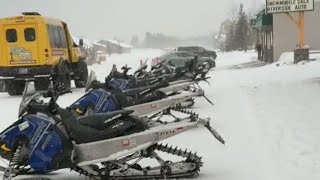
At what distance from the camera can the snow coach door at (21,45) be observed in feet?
64.2

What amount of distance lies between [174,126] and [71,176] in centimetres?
145

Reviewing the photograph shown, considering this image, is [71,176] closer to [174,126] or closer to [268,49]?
[174,126]

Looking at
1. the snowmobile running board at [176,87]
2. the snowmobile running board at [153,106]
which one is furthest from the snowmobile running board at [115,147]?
the snowmobile running board at [176,87]

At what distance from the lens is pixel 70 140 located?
5758 millimetres

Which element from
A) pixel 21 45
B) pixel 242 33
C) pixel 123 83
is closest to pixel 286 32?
pixel 21 45

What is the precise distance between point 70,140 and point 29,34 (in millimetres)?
14652

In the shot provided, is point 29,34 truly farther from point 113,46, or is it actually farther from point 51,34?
point 113,46

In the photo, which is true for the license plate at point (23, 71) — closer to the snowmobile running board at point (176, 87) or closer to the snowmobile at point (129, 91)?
the snowmobile running board at point (176, 87)

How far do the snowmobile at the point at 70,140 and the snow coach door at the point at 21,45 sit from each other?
14.0 m

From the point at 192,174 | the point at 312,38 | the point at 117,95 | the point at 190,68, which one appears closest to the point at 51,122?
the point at 192,174

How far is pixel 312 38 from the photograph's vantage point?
3556 centimetres

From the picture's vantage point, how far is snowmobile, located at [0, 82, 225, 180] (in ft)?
18.5

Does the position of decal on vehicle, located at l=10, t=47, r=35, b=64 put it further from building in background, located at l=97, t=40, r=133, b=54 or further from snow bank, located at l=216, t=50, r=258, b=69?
building in background, located at l=97, t=40, r=133, b=54

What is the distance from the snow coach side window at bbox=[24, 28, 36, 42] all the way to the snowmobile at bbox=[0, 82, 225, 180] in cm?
1416
